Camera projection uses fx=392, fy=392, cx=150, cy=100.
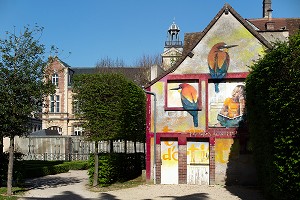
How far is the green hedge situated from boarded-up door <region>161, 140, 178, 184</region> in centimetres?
231

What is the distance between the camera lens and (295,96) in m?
9.56

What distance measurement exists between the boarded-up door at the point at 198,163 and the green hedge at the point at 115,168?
353cm

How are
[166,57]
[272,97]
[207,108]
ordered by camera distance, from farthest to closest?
[166,57], [207,108], [272,97]

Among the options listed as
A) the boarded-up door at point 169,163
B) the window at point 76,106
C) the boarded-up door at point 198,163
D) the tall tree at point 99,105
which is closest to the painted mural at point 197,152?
the boarded-up door at point 198,163

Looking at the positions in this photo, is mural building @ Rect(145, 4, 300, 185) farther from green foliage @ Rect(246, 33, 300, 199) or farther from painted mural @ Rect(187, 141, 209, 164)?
green foliage @ Rect(246, 33, 300, 199)

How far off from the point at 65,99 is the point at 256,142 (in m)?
47.6

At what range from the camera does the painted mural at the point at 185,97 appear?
1856 centimetres

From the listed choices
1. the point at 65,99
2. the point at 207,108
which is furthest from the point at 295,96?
the point at 65,99

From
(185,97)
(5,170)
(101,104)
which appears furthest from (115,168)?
(5,170)

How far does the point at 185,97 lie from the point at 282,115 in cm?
876

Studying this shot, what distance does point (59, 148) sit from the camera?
36.8m

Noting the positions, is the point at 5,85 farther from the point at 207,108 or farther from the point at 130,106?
the point at 207,108

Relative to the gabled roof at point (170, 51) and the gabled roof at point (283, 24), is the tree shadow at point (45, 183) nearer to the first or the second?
the gabled roof at point (283, 24)

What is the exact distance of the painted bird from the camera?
18.5 meters
